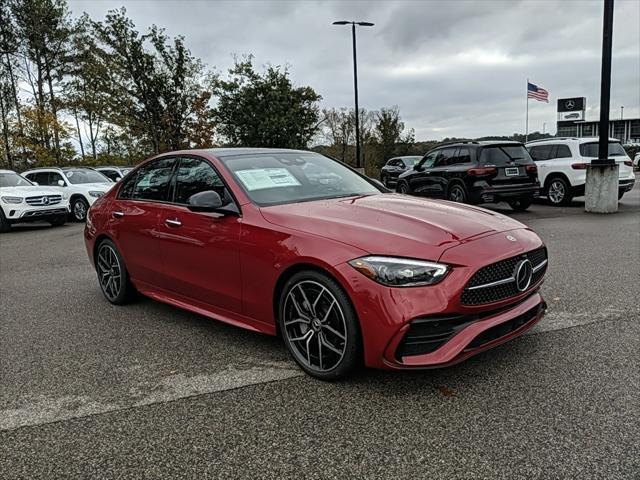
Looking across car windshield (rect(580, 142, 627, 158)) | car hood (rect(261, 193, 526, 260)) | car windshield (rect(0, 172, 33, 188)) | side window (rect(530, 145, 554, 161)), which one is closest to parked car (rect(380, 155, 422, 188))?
side window (rect(530, 145, 554, 161))

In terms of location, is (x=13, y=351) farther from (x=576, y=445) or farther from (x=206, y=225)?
(x=576, y=445)

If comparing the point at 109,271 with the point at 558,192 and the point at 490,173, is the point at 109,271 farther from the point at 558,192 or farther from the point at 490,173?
the point at 558,192

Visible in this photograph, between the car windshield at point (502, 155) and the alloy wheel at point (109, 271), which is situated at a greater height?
the car windshield at point (502, 155)

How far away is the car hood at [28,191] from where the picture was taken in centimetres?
1298

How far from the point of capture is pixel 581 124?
72812 mm

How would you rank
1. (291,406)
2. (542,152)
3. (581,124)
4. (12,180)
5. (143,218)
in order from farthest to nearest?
1. (581,124)
2. (542,152)
3. (12,180)
4. (143,218)
5. (291,406)

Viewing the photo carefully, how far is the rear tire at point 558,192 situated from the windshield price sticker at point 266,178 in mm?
11197

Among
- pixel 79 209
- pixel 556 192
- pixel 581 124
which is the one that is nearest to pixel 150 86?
pixel 79 209

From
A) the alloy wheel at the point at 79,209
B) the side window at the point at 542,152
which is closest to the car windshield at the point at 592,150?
the side window at the point at 542,152

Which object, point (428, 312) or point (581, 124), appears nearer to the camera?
point (428, 312)

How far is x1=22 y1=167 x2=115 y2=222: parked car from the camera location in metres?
14.6

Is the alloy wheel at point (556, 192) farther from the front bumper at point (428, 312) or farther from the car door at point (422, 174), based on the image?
the front bumper at point (428, 312)

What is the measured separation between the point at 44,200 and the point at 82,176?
7.52 ft

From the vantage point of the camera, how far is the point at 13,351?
4.08 meters
